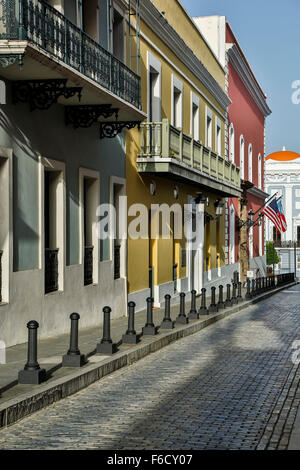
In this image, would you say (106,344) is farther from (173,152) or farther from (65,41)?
(173,152)

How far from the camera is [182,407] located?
773 cm

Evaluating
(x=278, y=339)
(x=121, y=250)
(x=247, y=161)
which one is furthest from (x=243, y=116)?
(x=278, y=339)

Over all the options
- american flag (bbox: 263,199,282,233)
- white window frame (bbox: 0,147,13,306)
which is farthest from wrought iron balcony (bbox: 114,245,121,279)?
american flag (bbox: 263,199,282,233)

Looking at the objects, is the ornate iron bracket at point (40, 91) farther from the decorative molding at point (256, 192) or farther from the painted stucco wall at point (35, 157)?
the decorative molding at point (256, 192)

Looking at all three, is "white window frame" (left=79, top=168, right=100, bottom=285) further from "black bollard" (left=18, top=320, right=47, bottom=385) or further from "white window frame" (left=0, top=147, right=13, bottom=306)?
"black bollard" (left=18, top=320, right=47, bottom=385)

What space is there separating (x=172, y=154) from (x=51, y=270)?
22.6 ft

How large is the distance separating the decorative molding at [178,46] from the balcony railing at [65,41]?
13.8ft

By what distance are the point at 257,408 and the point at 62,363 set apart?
8.90 ft

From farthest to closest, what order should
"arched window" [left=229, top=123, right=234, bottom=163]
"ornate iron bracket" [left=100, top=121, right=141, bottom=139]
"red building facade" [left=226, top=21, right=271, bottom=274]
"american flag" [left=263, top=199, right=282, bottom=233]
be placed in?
"american flag" [left=263, top=199, right=282, bottom=233] < "red building facade" [left=226, top=21, right=271, bottom=274] < "arched window" [left=229, top=123, right=234, bottom=163] < "ornate iron bracket" [left=100, top=121, right=141, bottom=139]

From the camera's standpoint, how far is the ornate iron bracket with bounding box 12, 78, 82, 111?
10820mm

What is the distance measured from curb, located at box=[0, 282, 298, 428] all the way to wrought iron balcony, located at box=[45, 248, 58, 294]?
1.87 meters

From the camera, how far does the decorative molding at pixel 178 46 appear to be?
60.3 feet

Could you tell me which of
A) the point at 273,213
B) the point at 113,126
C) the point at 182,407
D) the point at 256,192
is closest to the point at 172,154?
the point at 113,126
